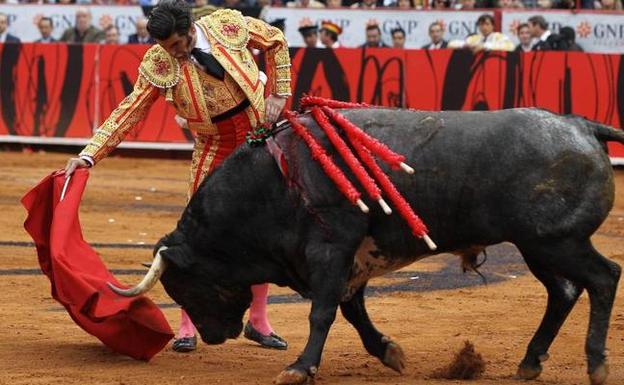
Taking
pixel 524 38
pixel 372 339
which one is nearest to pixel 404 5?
pixel 524 38

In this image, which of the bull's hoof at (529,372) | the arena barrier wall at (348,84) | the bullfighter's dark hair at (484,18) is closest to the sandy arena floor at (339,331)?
the bull's hoof at (529,372)

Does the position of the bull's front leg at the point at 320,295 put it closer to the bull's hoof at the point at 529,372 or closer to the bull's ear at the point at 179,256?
the bull's ear at the point at 179,256

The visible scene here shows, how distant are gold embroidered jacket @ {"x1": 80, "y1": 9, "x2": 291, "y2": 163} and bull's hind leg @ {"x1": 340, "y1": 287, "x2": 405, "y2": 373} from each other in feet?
3.21

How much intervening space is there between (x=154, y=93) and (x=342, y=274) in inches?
54.3

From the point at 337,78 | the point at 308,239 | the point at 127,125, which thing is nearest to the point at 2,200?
the point at 337,78

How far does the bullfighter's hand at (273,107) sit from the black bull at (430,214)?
279 millimetres

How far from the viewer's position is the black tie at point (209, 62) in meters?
6.76

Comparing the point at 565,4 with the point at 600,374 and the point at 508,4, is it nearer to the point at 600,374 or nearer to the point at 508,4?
the point at 508,4

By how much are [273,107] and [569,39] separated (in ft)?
33.6

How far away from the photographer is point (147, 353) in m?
6.88

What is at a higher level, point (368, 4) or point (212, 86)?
point (212, 86)

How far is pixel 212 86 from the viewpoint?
269 inches

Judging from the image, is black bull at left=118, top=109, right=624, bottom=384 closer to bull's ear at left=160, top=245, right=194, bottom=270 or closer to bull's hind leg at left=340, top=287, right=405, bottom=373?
bull's ear at left=160, top=245, right=194, bottom=270

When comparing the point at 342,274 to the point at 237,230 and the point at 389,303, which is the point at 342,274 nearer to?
the point at 237,230
